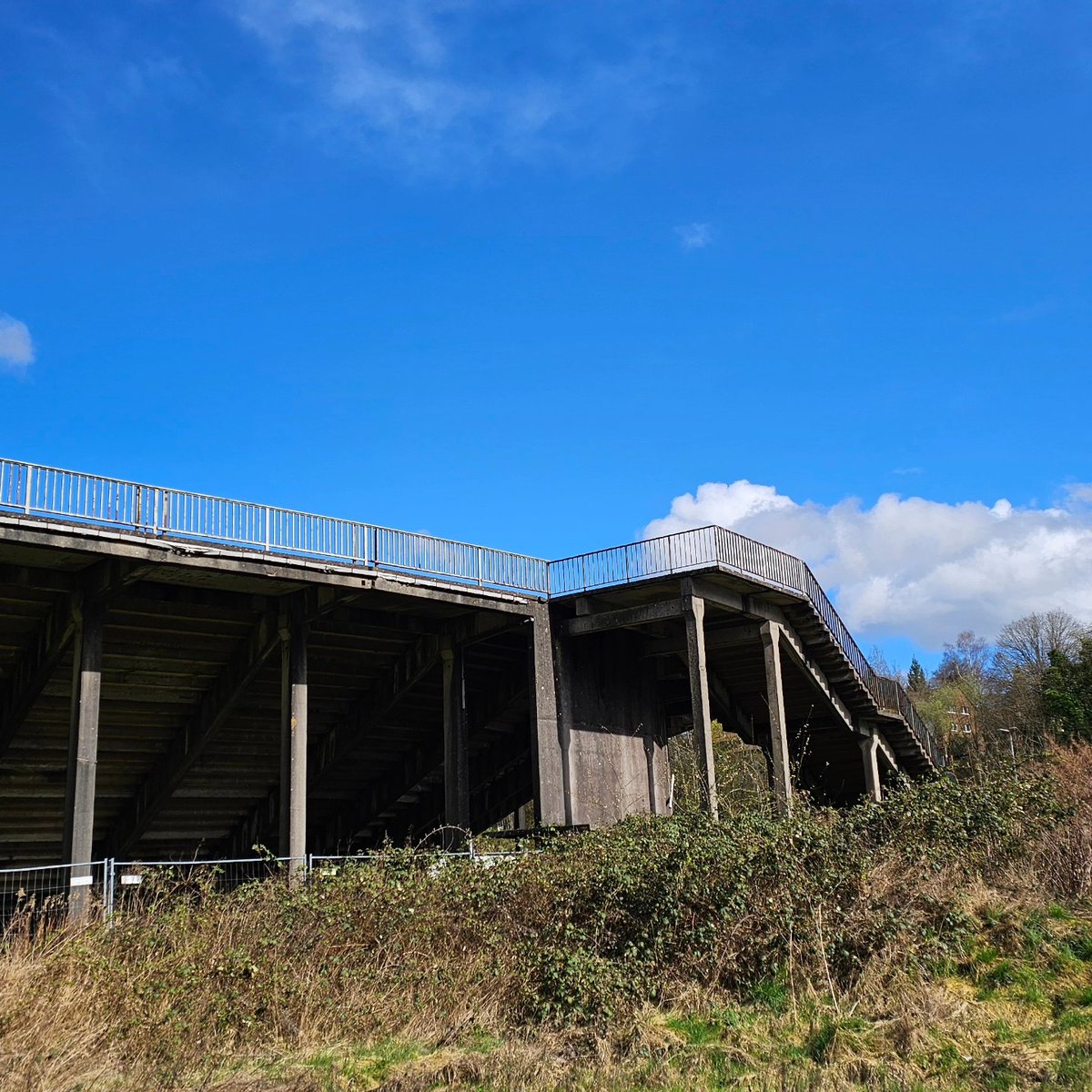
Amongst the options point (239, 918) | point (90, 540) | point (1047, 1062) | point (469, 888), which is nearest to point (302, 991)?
point (239, 918)

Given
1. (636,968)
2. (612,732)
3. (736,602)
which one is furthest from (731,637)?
(636,968)

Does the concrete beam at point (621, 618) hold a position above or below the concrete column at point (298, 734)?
above

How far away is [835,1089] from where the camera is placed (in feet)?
29.2

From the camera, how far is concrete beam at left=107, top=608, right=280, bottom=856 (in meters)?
22.6

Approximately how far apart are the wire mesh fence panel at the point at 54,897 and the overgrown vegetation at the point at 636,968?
0.40m

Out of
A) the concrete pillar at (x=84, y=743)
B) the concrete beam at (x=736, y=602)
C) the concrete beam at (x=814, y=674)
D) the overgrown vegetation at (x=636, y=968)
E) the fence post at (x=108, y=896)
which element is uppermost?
Answer: the concrete beam at (x=736, y=602)

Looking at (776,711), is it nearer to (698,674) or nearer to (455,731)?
(698,674)

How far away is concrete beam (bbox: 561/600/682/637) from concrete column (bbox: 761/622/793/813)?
2.83 meters

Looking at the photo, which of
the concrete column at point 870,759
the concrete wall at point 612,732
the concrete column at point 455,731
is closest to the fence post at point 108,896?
the concrete column at point 455,731

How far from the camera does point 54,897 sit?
14.6 m

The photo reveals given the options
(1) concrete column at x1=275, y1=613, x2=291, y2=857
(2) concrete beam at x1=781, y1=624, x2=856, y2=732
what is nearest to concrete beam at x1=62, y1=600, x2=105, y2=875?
(1) concrete column at x1=275, y1=613, x2=291, y2=857

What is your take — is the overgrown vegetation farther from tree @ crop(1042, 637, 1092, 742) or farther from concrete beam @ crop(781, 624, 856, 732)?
tree @ crop(1042, 637, 1092, 742)

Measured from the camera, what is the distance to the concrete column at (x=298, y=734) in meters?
20.9

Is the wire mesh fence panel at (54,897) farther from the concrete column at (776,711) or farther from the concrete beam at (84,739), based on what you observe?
the concrete column at (776,711)
